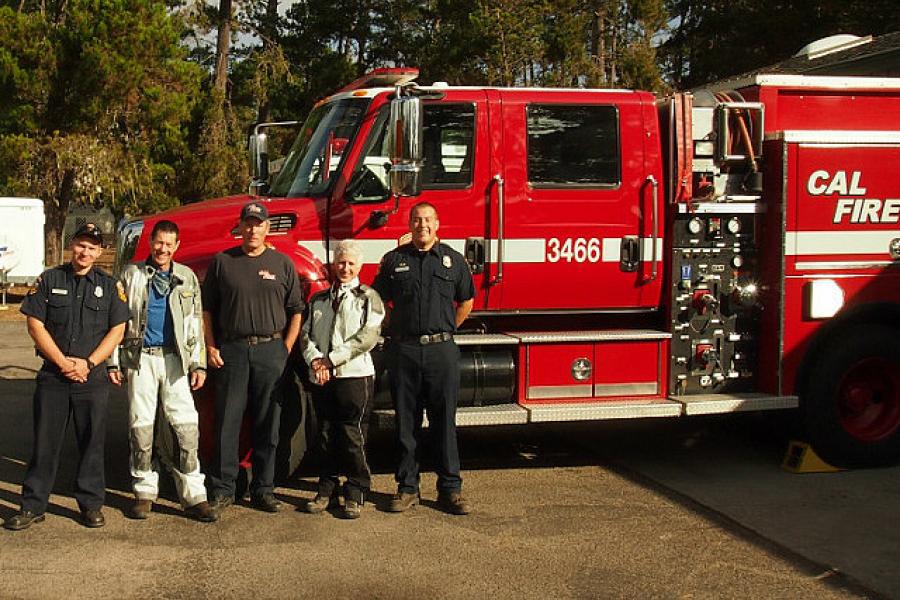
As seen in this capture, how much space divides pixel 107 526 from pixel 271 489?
102cm

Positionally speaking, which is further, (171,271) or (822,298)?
(822,298)

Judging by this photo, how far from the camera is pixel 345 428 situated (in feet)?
21.1

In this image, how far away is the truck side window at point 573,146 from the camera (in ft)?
23.7

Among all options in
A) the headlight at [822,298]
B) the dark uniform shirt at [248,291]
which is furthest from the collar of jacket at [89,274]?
the headlight at [822,298]

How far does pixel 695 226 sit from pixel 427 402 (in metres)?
2.39

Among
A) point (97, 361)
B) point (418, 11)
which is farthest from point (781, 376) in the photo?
point (418, 11)

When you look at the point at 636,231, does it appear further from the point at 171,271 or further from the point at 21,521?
the point at 21,521

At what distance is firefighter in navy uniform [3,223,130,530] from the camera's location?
6012 mm

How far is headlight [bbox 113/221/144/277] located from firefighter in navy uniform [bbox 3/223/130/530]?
0.99 m

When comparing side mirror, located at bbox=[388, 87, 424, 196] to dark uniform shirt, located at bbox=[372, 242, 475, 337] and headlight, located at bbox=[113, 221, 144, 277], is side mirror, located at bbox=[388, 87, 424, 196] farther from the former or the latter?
headlight, located at bbox=[113, 221, 144, 277]

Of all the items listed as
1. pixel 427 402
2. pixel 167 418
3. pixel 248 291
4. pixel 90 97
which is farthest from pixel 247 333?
→ pixel 90 97

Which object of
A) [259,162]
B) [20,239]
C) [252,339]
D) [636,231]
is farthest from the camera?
[20,239]

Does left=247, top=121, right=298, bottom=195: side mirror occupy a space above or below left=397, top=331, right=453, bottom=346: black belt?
above

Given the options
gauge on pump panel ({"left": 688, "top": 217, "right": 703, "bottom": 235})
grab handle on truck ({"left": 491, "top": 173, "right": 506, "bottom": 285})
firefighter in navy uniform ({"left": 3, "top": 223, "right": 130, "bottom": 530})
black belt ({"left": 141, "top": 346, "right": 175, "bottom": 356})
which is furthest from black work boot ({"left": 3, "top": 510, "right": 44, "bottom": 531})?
gauge on pump panel ({"left": 688, "top": 217, "right": 703, "bottom": 235})
